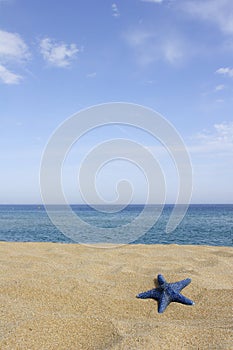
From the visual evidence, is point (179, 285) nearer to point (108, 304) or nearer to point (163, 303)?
point (163, 303)

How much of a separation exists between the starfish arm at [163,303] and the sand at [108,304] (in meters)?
0.10

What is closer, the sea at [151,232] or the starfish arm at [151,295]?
the starfish arm at [151,295]

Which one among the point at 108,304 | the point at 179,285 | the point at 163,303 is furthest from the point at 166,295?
the point at 108,304

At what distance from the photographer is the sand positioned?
4.26m

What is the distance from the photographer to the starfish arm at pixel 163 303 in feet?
17.7

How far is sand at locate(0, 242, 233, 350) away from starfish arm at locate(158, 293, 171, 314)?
10 cm

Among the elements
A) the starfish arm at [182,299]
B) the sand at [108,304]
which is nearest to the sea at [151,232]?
the sand at [108,304]

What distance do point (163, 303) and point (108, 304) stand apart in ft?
2.81

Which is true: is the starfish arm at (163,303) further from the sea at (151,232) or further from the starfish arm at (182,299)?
the sea at (151,232)

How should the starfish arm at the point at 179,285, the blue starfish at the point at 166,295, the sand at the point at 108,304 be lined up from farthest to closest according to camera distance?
the starfish arm at the point at 179,285, the blue starfish at the point at 166,295, the sand at the point at 108,304

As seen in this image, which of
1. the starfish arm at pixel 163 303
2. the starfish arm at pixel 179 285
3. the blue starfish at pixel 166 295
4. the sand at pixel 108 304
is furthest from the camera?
the starfish arm at pixel 179 285

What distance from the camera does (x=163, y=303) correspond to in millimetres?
5516

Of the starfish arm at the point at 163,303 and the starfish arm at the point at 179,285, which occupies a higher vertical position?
the starfish arm at the point at 179,285

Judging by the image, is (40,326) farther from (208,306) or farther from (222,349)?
(208,306)
